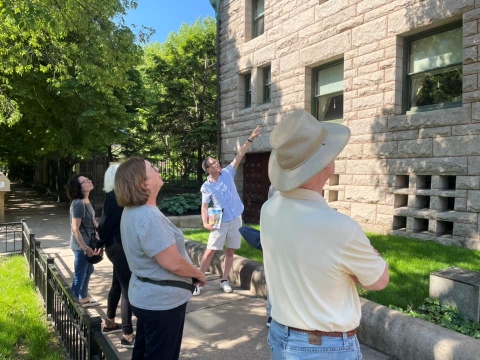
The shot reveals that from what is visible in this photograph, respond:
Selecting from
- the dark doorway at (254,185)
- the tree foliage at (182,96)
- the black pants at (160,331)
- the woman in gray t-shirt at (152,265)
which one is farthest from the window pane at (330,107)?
the tree foliage at (182,96)

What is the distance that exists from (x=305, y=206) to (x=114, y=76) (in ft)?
26.6

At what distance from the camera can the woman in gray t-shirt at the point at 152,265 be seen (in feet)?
8.16

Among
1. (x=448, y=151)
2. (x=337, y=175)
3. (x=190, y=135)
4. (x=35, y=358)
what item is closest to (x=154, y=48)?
(x=190, y=135)

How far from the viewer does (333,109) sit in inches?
368

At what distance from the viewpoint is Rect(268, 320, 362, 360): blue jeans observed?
164cm

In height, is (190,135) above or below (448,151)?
above

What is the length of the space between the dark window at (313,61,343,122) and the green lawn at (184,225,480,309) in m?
3.19

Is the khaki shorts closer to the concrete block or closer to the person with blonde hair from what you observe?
the person with blonde hair

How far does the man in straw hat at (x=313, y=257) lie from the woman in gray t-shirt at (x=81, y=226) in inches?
120

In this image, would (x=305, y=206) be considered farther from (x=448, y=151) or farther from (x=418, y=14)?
(x=418, y=14)

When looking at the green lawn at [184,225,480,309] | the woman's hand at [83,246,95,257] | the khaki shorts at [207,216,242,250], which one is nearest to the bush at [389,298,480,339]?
the green lawn at [184,225,480,309]

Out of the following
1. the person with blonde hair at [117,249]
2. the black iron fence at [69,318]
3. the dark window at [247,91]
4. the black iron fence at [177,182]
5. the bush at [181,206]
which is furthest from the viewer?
the black iron fence at [177,182]

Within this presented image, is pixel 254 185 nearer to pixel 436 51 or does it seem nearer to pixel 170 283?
pixel 436 51

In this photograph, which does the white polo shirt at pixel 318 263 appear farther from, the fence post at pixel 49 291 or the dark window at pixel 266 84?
the dark window at pixel 266 84
